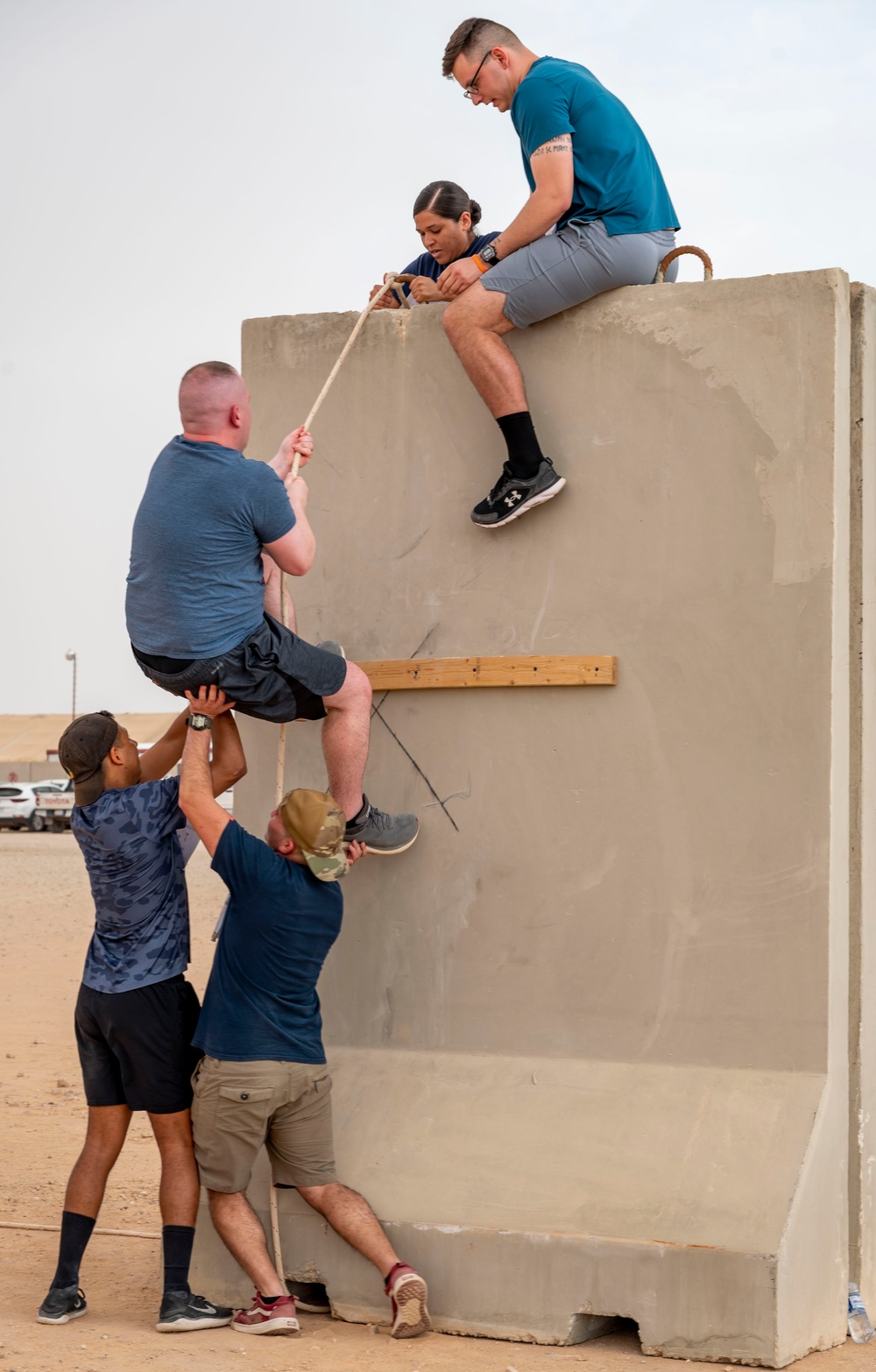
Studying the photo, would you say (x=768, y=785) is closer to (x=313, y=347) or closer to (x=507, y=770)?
(x=507, y=770)

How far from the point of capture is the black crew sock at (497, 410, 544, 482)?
5000 mm

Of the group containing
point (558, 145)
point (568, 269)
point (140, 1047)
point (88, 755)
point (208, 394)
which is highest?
point (558, 145)

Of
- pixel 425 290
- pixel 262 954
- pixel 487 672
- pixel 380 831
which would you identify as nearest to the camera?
pixel 262 954

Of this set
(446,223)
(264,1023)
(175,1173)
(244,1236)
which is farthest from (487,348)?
(244,1236)

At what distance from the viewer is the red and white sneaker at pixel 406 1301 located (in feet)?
14.4

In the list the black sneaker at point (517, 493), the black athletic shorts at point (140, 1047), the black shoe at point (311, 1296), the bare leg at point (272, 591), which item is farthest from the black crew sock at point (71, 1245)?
the black sneaker at point (517, 493)

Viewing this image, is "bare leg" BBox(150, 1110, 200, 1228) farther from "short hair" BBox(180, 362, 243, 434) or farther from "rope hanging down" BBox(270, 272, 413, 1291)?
"short hair" BBox(180, 362, 243, 434)

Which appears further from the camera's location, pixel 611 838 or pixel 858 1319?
pixel 611 838

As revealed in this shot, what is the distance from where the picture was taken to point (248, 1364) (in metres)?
4.09

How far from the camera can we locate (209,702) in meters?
4.55

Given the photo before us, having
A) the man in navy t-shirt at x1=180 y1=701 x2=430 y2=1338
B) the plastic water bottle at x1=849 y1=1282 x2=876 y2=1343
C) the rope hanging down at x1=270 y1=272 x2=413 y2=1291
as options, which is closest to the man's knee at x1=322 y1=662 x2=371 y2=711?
the rope hanging down at x1=270 y1=272 x2=413 y2=1291

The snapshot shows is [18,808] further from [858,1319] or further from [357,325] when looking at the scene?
[858,1319]

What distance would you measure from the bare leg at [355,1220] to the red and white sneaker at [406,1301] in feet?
0.15

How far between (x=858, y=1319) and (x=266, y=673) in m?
2.77
